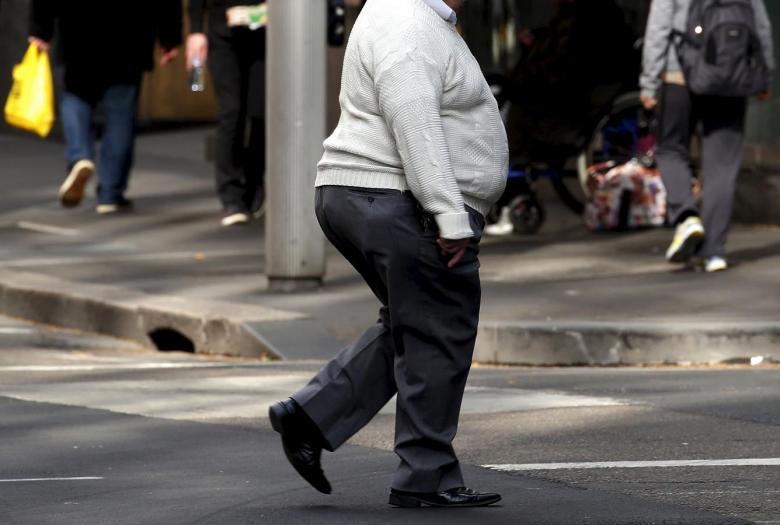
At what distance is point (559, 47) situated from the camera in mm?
13969

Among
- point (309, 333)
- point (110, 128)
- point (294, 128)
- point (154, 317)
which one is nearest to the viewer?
point (309, 333)

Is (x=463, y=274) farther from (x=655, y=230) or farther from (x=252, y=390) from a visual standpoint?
(x=655, y=230)

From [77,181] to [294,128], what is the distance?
341 centimetres

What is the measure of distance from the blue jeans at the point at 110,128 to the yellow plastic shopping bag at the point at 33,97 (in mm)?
690

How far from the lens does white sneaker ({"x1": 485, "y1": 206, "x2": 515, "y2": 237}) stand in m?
13.9

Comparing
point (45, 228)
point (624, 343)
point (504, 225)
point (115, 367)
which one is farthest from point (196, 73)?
point (624, 343)

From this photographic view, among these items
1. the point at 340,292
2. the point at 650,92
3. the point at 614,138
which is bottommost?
the point at 340,292

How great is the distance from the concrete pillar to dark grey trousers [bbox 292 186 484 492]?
17.3ft

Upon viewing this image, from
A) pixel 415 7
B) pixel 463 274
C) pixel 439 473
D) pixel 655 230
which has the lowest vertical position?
pixel 655 230

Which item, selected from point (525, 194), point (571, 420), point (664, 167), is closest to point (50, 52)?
point (525, 194)

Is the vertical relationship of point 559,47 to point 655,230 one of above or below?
above

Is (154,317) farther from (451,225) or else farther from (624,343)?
(451,225)

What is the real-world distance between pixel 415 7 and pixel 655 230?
8133mm

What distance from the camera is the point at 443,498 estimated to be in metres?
5.85
